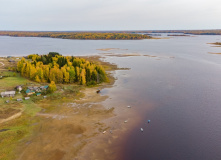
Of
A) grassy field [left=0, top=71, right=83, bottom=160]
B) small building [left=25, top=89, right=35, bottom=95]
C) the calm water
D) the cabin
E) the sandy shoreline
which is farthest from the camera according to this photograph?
small building [left=25, top=89, right=35, bottom=95]

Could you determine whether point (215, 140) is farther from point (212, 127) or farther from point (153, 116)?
point (153, 116)

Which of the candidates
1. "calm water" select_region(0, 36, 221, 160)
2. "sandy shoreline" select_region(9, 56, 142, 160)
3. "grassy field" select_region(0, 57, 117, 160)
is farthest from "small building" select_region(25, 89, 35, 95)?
"calm water" select_region(0, 36, 221, 160)

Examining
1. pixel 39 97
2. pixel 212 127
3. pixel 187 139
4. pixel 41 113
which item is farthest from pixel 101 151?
pixel 39 97

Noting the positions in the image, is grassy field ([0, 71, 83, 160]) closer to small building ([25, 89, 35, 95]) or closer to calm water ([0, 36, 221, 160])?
small building ([25, 89, 35, 95])

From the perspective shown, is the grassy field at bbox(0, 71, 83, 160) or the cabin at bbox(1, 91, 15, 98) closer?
the grassy field at bbox(0, 71, 83, 160)

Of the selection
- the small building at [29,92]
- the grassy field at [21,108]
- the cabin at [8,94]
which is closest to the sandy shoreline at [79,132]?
the grassy field at [21,108]

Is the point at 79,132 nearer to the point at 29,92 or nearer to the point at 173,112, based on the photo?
the point at 173,112

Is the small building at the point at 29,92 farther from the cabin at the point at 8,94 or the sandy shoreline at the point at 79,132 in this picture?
the sandy shoreline at the point at 79,132

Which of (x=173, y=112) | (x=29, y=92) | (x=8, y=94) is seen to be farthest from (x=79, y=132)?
(x=8, y=94)

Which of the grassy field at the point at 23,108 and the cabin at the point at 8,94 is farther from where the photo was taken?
the cabin at the point at 8,94

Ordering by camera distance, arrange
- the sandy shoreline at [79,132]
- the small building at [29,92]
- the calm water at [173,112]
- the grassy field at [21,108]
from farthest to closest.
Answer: the small building at [29,92]
the grassy field at [21,108]
the calm water at [173,112]
the sandy shoreline at [79,132]

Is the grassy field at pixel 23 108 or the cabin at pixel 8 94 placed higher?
the cabin at pixel 8 94

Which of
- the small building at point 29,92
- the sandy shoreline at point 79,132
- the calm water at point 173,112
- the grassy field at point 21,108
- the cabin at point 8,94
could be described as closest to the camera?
the sandy shoreline at point 79,132
